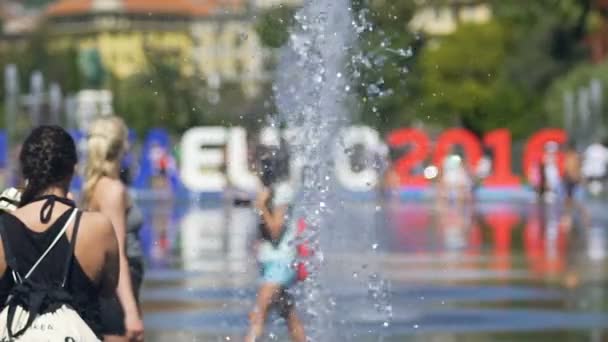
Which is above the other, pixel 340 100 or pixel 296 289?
pixel 340 100

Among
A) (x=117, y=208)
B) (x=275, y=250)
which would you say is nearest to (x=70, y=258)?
(x=117, y=208)

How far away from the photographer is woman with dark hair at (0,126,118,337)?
539 cm

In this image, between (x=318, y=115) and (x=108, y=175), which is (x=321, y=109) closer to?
(x=318, y=115)

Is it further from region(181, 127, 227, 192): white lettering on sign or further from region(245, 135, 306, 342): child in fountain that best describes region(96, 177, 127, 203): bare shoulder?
region(181, 127, 227, 192): white lettering on sign

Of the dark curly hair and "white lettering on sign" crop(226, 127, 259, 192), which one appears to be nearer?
the dark curly hair

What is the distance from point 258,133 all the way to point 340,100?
75 centimetres

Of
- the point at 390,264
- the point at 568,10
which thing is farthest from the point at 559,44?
the point at 390,264

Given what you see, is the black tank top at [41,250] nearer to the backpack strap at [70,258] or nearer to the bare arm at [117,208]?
the backpack strap at [70,258]

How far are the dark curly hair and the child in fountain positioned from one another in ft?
10.5

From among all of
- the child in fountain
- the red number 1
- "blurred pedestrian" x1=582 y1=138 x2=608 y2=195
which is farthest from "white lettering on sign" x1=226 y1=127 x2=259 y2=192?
the child in fountain

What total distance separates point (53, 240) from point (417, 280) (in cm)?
1079

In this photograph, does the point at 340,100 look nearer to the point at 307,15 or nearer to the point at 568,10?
the point at 307,15

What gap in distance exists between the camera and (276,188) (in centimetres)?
893

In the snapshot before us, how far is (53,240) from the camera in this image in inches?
212
